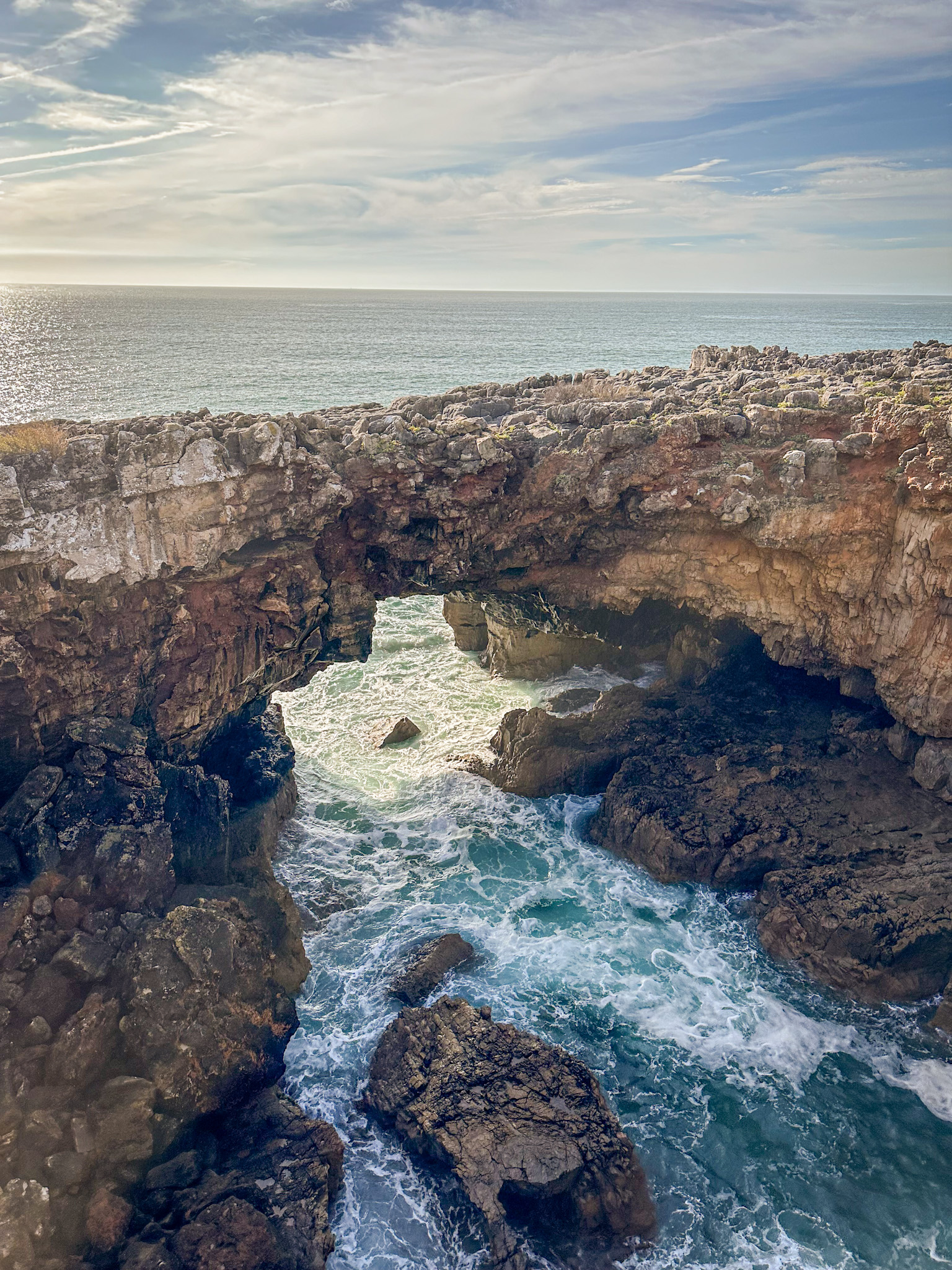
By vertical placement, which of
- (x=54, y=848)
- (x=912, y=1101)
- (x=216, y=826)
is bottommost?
(x=912, y=1101)

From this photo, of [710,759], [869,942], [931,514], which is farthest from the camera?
[710,759]

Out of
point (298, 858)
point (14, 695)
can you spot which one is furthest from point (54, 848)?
point (298, 858)

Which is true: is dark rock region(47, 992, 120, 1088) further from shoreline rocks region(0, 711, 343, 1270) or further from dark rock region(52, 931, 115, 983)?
dark rock region(52, 931, 115, 983)

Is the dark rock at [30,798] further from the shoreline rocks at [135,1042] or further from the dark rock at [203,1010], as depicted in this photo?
the dark rock at [203,1010]

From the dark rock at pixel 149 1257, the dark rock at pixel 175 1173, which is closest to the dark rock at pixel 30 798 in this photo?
the dark rock at pixel 175 1173

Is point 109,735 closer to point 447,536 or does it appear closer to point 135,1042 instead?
point 135,1042

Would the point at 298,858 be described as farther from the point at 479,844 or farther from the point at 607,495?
the point at 607,495

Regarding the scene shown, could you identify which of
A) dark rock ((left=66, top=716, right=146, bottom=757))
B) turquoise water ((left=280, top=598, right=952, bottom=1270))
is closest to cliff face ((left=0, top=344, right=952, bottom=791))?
dark rock ((left=66, top=716, right=146, bottom=757))
